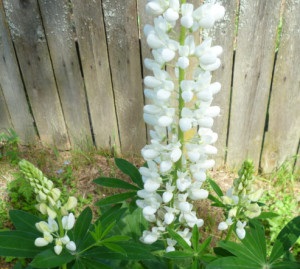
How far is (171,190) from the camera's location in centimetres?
141

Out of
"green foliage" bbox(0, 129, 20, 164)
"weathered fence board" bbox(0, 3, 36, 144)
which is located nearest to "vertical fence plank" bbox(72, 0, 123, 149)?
"weathered fence board" bbox(0, 3, 36, 144)

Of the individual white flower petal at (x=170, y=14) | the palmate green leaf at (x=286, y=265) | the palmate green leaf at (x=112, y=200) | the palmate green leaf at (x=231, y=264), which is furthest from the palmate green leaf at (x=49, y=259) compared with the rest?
the individual white flower petal at (x=170, y=14)

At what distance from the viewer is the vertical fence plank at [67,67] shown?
259 cm

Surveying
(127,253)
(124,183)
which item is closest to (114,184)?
(124,183)

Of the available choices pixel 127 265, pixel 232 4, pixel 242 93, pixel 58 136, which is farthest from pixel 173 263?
pixel 58 136

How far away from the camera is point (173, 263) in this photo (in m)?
1.77

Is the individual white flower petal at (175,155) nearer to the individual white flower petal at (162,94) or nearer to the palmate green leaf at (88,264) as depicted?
the individual white flower petal at (162,94)

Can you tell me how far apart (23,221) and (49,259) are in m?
0.28

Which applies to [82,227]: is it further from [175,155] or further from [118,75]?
[118,75]

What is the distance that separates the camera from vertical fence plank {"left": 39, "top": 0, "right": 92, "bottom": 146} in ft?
8.51

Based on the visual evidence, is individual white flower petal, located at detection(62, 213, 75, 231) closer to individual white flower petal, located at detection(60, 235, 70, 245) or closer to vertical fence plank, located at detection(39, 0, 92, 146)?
individual white flower petal, located at detection(60, 235, 70, 245)

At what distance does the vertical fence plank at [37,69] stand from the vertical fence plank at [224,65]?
1205 millimetres

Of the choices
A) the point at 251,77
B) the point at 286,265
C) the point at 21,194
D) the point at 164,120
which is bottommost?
the point at 21,194

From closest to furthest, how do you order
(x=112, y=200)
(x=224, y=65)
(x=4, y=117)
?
(x=112, y=200)
(x=224, y=65)
(x=4, y=117)
